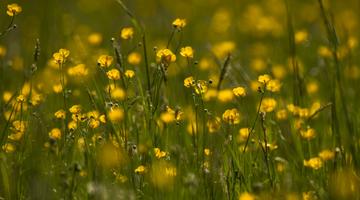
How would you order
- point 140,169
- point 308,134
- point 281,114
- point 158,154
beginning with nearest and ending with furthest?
point 140,169
point 158,154
point 308,134
point 281,114

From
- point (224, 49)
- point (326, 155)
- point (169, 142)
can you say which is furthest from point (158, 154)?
point (224, 49)

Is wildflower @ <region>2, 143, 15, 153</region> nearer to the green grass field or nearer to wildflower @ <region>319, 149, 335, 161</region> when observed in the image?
the green grass field

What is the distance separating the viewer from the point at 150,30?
655cm

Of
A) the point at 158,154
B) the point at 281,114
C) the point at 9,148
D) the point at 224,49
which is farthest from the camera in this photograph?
the point at 224,49

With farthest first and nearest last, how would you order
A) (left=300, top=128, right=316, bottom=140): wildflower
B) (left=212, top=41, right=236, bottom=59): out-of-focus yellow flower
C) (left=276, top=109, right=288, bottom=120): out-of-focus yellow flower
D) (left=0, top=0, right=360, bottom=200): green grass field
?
(left=212, top=41, right=236, bottom=59): out-of-focus yellow flower, (left=276, top=109, right=288, bottom=120): out-of-focus yellow flower, (left=300, top=128, right=316, bottom=140): wildflower, (left=0, top=0, right=360, bottom=200): green grass field

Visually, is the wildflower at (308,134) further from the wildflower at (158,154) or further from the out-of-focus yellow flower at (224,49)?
the out-of-focus yellow flower at (224,49)

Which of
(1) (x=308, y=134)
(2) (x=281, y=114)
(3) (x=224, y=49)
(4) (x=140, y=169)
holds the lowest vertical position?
(4) (x=140, y=169)

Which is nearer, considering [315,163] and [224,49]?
[315,163]

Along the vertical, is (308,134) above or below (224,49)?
below

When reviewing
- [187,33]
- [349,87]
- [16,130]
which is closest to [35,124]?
[16,130]

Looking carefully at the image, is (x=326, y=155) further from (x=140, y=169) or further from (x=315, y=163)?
(x=140, y=169)

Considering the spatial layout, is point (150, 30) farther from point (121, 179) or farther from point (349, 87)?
point (121, 179)

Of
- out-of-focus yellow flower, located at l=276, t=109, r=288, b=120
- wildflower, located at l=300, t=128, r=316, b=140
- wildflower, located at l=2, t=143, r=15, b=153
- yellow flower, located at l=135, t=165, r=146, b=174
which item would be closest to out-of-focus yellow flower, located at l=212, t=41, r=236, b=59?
out-of-focus yellow flower, located at l=276, t=109, r=288, b=120

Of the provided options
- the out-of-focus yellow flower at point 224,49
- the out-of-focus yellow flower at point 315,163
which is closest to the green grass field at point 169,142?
the out-of-focus yellow flower at point 315,163
